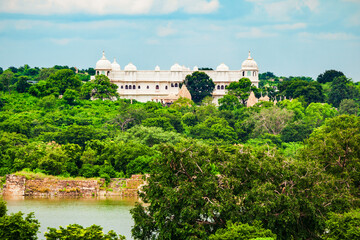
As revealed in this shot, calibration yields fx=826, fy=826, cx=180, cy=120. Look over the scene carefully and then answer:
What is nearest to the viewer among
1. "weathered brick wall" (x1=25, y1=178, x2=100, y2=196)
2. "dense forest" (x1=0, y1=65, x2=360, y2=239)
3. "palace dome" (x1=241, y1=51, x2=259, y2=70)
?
"dense forest" (x1=0, y1=65, x2=360, y2=239)

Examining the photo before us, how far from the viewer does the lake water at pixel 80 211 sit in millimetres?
34594

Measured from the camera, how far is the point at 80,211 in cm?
3838

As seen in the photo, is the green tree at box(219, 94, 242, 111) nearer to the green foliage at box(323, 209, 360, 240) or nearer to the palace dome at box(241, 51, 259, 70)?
the palace dome at box(241, 51, 259, 70)

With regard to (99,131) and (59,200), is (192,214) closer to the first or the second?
(59,200)

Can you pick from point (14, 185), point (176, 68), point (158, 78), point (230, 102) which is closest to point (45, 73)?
point (158, 78)

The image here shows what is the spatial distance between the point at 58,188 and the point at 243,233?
71.0 ft

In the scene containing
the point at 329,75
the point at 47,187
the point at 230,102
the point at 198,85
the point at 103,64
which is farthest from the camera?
the point at 329,75

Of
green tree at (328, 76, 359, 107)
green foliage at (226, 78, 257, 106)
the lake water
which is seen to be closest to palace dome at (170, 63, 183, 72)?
green foliage at (226, 78, 257, 106)

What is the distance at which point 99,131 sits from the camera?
5641 centimetres

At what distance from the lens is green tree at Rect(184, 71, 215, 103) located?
82.1m

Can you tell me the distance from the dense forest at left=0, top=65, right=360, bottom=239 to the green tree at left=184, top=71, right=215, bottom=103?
1666 millimetres

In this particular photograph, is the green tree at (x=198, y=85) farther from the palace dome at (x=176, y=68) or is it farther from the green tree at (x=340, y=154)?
the green tree at (x=340, y=154)

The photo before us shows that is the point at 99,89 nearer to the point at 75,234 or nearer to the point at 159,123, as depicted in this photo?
the point at 159,123

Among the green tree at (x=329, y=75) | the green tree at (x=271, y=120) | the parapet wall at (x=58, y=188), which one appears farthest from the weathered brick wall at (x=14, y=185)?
the green tree at (x=329, y=75)
